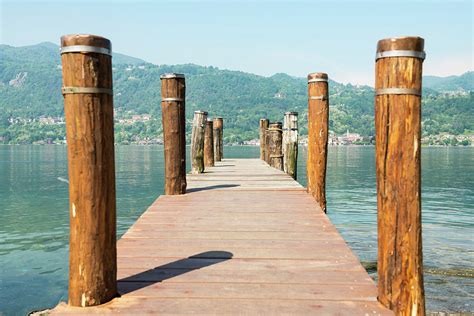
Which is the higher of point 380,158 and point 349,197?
point 380,158

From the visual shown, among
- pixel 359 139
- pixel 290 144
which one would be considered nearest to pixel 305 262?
pixel 290 144

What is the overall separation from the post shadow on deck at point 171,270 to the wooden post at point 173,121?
10.6ft

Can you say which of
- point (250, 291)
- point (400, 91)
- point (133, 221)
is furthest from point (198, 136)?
point (133, 221)

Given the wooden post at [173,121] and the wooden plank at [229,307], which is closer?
the wooden plank at [229,307]

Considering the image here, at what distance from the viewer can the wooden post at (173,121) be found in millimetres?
7242

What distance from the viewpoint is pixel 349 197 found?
32094 mm

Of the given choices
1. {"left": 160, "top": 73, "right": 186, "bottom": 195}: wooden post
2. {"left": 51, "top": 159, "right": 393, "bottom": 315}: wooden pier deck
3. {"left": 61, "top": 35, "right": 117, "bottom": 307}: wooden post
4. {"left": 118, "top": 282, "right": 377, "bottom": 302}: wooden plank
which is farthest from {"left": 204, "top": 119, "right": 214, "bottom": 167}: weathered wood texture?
{"left": 61, "top": 35, "right": 117, "bottom": 307}: wooden post

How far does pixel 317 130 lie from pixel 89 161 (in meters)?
4.97

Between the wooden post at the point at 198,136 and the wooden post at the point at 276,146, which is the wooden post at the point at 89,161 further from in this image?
the wooden post at the point at 276,146

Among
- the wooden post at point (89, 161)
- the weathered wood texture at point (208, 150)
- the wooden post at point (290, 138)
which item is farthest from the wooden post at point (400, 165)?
the weathered wood texture at point (208, 150)

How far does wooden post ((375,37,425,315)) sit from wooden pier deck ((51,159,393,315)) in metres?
0.21

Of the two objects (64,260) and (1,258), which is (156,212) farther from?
(1,258)

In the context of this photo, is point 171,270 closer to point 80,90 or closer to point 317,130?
point 80,90

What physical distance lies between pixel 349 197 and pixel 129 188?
17.8 m
